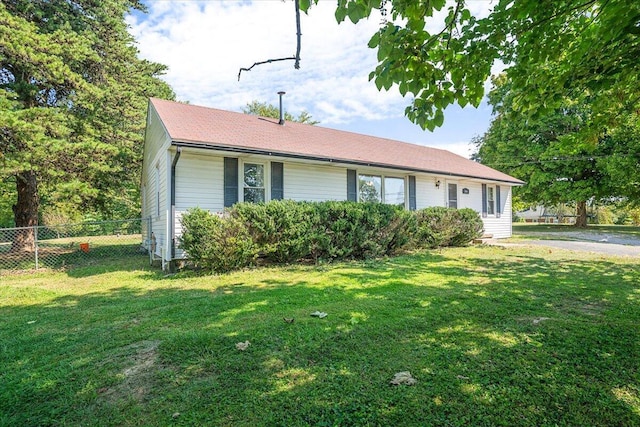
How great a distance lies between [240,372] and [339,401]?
91 cm

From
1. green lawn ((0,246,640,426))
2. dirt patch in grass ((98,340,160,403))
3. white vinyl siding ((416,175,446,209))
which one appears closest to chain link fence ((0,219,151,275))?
green lawn ((0,246,640,426))

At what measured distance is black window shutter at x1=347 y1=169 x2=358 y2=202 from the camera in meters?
11.2

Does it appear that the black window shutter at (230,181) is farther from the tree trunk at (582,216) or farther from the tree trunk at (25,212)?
the tree trunk at (582,216)

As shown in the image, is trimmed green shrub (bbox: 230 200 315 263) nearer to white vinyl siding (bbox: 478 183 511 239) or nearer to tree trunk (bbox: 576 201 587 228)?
white vinyl siding (bbox: 478 183 511 239)

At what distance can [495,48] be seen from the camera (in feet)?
11.3

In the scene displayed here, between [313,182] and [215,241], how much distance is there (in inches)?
164

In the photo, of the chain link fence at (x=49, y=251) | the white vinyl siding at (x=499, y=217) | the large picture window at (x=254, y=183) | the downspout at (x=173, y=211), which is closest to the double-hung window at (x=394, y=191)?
the white vinyl siding at (x=499, y=217)

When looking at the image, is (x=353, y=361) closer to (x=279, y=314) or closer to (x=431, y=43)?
(x=279, y=314)

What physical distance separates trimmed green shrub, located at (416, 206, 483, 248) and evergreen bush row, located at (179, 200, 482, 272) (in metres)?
0.27

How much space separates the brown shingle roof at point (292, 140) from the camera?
892 centimetres

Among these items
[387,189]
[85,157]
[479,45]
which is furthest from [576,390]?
[85,157]

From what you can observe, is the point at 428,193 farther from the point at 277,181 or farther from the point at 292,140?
the point at 277,181

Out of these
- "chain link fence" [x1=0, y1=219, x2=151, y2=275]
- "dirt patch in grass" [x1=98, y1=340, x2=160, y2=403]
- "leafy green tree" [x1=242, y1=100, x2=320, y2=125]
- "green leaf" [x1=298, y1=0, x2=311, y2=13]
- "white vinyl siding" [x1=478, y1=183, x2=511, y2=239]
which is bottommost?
"dirt patch in grass" [x1=98, y1=340, x2=160, y2=403]

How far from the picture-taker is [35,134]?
359 inches
